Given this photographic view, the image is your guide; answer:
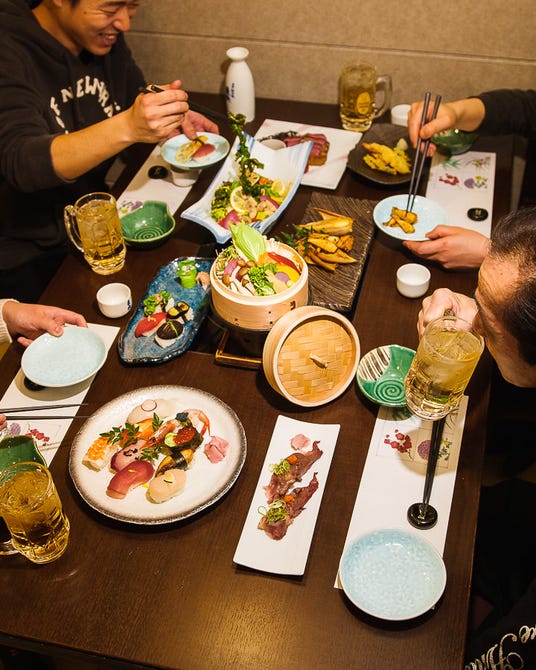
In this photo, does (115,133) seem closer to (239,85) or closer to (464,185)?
(239,85)

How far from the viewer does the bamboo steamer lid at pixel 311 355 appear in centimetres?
178

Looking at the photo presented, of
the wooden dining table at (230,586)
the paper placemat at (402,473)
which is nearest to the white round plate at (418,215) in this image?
the wooden dining table at (230,586)

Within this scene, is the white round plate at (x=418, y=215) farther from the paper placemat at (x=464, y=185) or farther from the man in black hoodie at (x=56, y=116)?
the man in black hoodie at (x=56, y=116)

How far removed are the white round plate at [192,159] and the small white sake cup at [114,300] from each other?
719 mm

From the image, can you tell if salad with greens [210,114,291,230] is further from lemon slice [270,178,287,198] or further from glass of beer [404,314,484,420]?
glass of beer [404,314,484,420]

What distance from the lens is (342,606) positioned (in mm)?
1458

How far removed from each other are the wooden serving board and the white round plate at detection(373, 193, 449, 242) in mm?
38

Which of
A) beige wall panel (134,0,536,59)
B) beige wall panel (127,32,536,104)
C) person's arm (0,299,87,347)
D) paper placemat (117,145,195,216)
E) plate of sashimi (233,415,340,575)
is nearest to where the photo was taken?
plate of sashimi (233,415,340,575)

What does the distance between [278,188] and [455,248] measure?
0.71 m

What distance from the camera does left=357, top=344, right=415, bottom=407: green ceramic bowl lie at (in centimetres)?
182

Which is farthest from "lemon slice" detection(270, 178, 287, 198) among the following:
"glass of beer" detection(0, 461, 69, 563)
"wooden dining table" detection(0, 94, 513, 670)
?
"glass of beer" detection(0, 461, 69, 563)

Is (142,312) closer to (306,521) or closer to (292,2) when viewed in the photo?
(306,521)

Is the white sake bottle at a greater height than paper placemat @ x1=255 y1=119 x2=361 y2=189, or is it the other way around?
the white sake bottle

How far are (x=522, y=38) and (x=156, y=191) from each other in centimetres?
175
